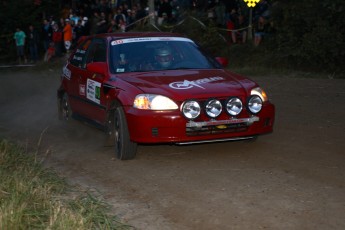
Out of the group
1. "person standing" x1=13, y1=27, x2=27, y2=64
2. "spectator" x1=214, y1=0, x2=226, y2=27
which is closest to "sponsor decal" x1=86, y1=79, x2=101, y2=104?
"spectator" x1=214, y1=0, x2=226, y2=27

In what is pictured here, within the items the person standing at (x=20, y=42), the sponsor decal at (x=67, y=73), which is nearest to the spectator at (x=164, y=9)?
the person standing at (x=20, y=42)

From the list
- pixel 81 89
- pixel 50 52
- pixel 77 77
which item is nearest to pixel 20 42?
pixel 50 52

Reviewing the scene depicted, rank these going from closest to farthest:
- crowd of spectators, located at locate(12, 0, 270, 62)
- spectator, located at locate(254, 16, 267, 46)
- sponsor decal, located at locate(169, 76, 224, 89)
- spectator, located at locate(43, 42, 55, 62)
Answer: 1. sponsor decal, located at locate(169, 76, 224, 89)
2. spectator, located at locate(254, 16, 267, 46)
3. crowd of spectators, located at locate(12, 0, 270, 62)
4. spectator, located at locate(43, 42, 55, 62)

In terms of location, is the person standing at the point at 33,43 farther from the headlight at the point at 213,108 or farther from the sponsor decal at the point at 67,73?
the headlight at the point at 213,108

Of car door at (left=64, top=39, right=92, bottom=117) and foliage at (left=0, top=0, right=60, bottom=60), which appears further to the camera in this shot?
foliage at (left=0, top=0, right=60, bottom=60)

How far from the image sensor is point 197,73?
25.6 ft

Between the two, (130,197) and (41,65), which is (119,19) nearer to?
(41,65)

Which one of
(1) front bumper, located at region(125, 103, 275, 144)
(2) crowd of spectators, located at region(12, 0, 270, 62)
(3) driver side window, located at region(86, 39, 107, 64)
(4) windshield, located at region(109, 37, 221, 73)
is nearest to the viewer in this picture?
(1) front bumper, located at region(125, 103, 275, 144)

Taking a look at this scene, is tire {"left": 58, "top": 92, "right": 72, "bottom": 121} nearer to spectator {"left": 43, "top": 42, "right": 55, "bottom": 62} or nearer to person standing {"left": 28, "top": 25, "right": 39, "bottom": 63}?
spectator {"left": 43, "top": 42, "right": 55, "bottom": 62}

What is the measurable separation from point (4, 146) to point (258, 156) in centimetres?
315

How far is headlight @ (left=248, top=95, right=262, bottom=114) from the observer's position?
7.21 meters

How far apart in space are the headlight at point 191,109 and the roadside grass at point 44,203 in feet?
5.21

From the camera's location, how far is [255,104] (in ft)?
23.8

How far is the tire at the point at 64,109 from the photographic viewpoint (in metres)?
9.63
